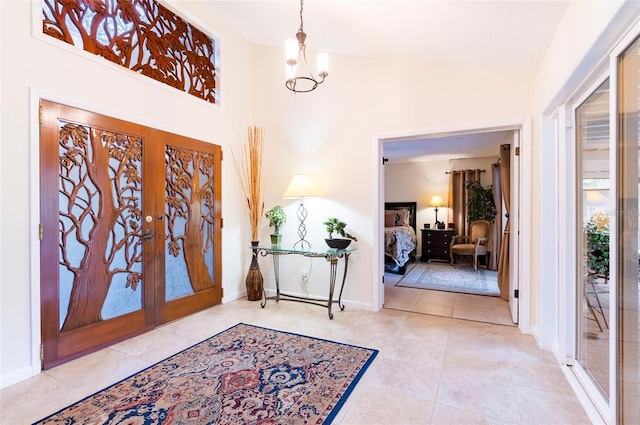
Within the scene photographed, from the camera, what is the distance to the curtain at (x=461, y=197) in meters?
6.79

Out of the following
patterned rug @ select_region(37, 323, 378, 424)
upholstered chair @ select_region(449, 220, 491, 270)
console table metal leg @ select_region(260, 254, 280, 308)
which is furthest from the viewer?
upholstered chair @ select_region(449, 220, 491, 270)

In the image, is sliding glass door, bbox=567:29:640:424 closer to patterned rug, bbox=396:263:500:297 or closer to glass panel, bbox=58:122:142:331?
patterned rug, bbox=396:263:500:297

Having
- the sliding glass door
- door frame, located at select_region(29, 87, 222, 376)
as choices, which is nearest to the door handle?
door frame, located at select_region(29, 87, 222, 376)

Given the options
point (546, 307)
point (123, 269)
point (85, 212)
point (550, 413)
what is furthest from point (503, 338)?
point (85, 212)

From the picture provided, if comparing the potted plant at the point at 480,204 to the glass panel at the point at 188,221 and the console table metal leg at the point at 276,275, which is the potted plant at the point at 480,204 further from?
the glass panel at the point at 188,221

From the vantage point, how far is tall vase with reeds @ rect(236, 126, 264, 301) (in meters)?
3.88

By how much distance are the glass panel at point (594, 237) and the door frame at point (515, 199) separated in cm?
71

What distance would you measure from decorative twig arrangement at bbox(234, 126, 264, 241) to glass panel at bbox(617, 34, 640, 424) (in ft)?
11.0

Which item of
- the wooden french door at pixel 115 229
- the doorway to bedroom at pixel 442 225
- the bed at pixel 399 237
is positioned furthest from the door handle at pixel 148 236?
the bed at pixel 399 237

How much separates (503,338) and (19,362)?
373 centimetres

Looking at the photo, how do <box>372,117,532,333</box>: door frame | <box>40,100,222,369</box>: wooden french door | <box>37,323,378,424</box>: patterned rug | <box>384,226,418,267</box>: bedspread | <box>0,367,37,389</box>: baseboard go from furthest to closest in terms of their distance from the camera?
<box>384,226,418,267</box>: bedspread → <box>372,117,532,333</box>: door frame → <box>40,100,222,369</box>: wooden french door → <box>0,367,37,389</box>: baseboard → <box>37,323,378,424</box>: patterned rug

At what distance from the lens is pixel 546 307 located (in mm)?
2527

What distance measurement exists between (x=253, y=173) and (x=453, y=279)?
3.68 m

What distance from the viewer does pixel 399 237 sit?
5383 millimetres
